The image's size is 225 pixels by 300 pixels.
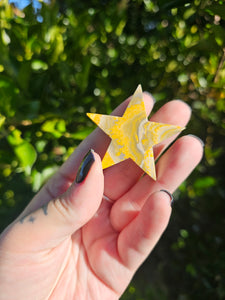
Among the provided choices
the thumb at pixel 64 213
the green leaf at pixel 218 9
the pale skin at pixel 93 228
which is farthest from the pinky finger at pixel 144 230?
the green leaf at pixel 218 9

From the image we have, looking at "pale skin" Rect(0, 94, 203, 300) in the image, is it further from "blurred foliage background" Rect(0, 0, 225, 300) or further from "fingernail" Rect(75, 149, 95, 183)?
"blurred foliage background" Rect(0, 0, 225, 300)

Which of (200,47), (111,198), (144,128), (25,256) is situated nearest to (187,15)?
(200,47)

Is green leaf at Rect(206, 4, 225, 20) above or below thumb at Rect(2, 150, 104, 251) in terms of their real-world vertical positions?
above

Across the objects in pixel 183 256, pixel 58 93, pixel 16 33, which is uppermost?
pixel 16 33

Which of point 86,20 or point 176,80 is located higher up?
point 86,20

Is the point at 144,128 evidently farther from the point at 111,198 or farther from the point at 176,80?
the point at 176,80

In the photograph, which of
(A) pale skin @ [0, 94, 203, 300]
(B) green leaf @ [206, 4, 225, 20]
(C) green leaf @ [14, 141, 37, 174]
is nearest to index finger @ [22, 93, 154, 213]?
(A) pale skin @ [0, 94, 203, 300]
